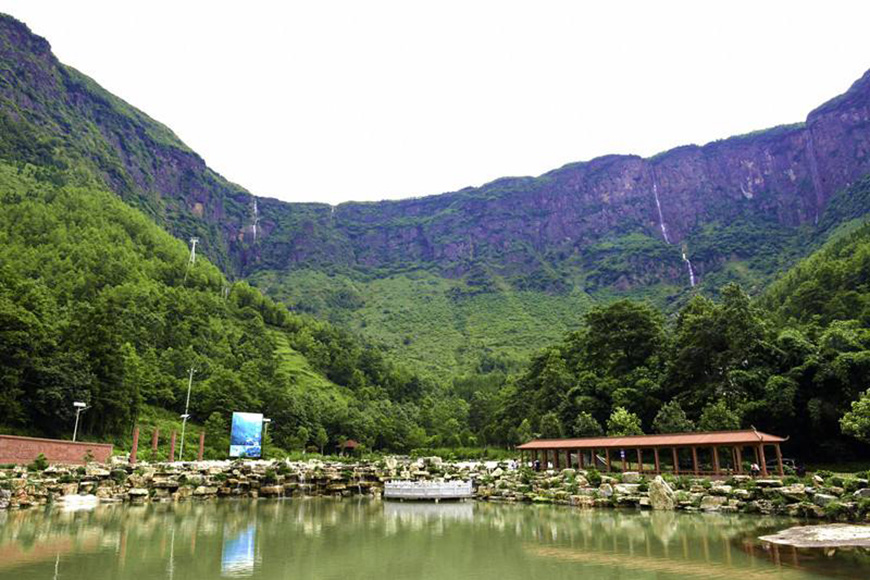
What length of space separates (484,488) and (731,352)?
19227 millimetres

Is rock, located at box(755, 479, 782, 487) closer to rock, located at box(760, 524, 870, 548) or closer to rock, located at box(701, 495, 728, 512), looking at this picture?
rock, located at box(701, 495, 728, 512)

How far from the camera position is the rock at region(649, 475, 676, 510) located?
27.3 meters

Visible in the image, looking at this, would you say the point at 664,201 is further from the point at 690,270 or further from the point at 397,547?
the point at 397,547

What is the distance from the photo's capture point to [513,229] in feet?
637

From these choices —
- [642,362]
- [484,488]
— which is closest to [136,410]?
[484,488]

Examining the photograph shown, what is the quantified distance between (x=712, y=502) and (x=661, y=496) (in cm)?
214

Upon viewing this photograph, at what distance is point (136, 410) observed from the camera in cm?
4919

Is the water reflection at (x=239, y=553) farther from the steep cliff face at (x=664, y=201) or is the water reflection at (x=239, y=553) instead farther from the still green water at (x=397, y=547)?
the steep cliff face at (x=664, y=201)

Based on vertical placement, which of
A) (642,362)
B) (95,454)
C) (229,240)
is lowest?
(95,454)

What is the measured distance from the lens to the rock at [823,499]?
888 inches

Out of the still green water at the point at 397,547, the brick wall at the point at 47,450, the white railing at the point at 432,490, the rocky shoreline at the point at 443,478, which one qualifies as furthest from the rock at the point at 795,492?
the brick wall at the point at 47,450

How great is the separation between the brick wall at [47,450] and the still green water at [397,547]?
6.78 meters

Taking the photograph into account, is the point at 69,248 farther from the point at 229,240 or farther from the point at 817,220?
the point at 817,220

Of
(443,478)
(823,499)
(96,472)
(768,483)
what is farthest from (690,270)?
(96,472)
